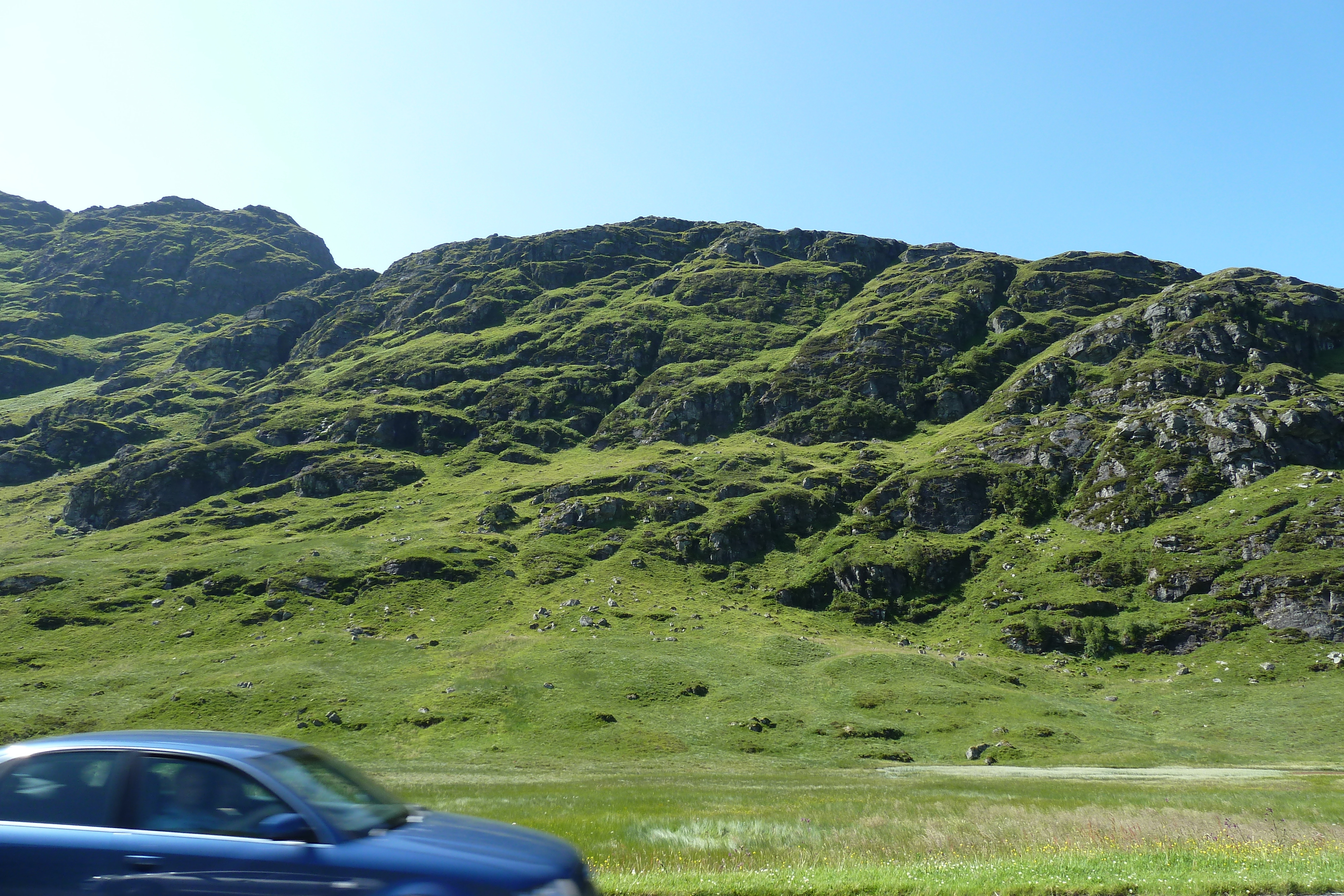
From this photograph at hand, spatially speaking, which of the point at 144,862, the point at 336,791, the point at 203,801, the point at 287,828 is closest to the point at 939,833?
the point at 336,791

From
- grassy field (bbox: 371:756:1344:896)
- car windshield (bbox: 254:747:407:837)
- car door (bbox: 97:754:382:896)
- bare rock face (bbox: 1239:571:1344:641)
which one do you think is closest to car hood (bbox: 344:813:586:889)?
car windshield (bbox: 254:747:407:837)

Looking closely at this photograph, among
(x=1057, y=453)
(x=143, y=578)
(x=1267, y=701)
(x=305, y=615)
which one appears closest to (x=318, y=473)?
(x=143, y=578)

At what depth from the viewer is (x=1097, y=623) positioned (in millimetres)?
108125

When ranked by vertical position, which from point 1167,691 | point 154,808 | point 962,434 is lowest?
point 1167,691

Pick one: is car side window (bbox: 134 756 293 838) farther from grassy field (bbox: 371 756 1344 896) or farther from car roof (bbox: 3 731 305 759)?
grassy field (bbox: 371 756 1344 896)

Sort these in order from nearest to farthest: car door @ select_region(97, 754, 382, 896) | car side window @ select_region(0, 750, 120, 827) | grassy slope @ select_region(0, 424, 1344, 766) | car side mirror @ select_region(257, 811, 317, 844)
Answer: car door @ select_region(97, 754, 382, 896) → car side mirror @ select_region(257, 811, 317, 844) → car side window @ select_region(0, 750, 120, 827) → grassy slope @ select_region(0, 424, 1344, 766)

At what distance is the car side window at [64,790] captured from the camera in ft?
25.8

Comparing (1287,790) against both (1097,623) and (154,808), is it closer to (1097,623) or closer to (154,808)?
(154,808)

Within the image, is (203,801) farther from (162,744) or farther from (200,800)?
(162,744)

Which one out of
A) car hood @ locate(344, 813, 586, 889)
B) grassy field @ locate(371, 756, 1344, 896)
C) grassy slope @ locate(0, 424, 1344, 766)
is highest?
car hood @ locate(344, 813, 586, 889)

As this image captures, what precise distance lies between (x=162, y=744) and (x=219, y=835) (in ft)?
4.57

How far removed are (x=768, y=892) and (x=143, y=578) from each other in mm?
153446

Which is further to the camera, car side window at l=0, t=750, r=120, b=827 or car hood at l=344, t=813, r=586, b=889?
car side window at l=0, t=750, r=120, b=827

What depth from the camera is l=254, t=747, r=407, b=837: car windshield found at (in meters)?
7.90
